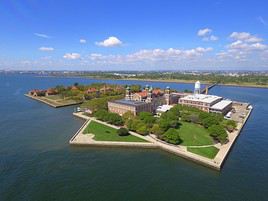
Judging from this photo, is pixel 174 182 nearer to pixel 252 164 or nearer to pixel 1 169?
pixel 252 164

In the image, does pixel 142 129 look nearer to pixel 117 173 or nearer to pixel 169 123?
pixel 169 123

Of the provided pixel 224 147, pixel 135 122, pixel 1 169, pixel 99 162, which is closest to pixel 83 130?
pixel 135 122

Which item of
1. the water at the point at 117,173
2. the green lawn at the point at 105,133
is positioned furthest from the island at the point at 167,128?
the water at the point at 117,173

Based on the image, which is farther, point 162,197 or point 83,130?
point 83,130

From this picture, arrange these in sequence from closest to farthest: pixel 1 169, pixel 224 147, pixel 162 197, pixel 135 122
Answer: pixel 162 197
pixel 1 169
pixel 224 147
pixel 135 122

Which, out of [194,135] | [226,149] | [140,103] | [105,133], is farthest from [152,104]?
[226,149]

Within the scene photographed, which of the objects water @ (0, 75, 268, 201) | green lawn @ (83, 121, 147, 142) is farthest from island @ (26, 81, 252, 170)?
water @ (0, 75, 268, 201)

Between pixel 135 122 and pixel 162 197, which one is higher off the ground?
pixel 135 122
